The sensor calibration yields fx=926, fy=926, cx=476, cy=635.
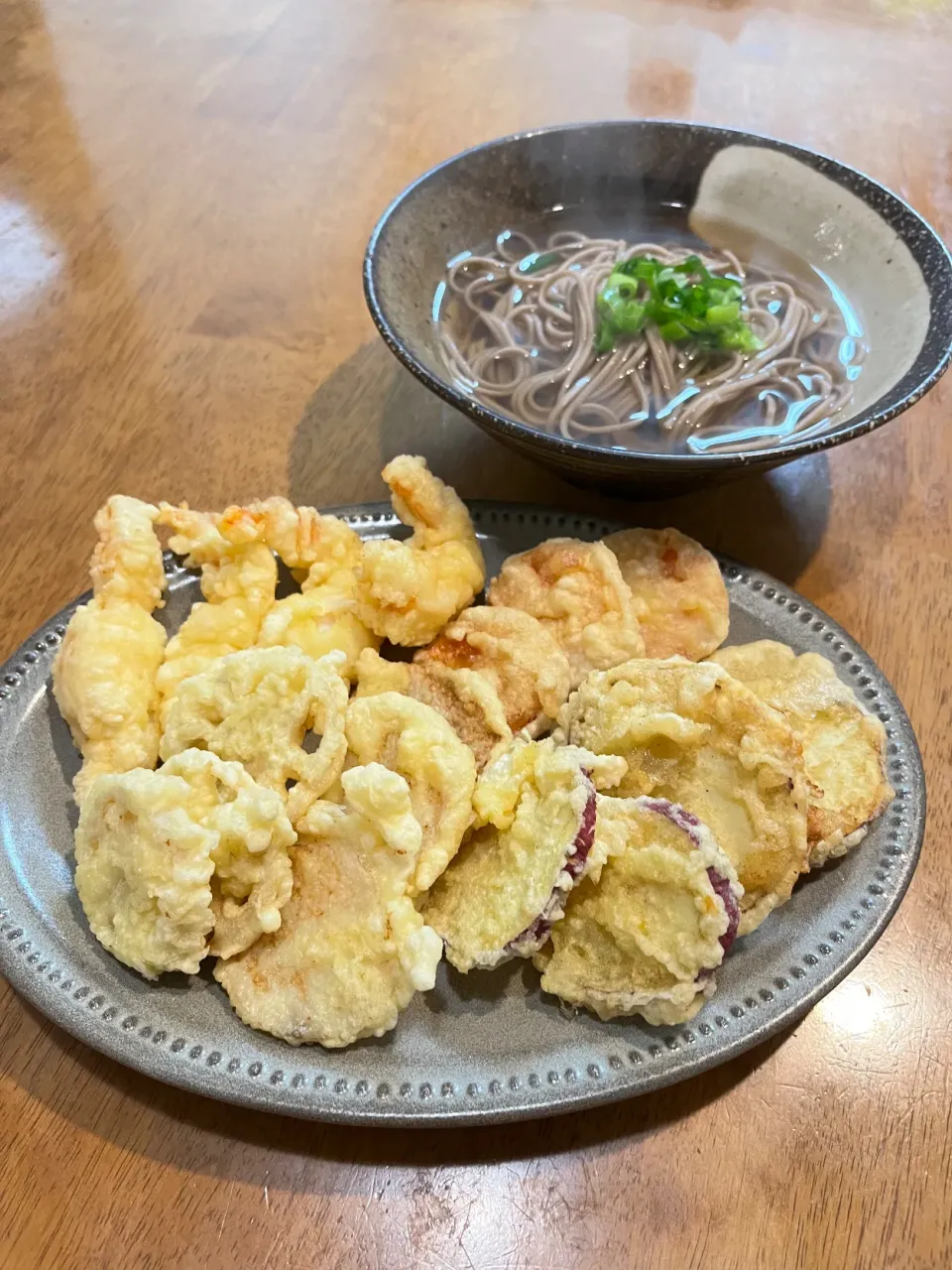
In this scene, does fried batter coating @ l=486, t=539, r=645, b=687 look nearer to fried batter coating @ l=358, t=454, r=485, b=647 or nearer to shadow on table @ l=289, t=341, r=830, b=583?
fried batter coating @ l=358, t=454, r=485, b=647

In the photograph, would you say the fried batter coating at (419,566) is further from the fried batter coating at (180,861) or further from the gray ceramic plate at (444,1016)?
the gray ceramic plate at (444,1016)

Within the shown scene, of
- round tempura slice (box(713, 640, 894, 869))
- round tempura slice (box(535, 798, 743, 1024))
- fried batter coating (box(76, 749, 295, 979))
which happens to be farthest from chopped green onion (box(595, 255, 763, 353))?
fried batter coating (box(76, 749, 295, 979))

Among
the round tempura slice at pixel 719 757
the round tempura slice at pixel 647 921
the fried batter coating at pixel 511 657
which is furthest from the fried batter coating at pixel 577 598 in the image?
the round tempura slice at pixel 647 921

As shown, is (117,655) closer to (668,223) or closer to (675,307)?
(675,307)

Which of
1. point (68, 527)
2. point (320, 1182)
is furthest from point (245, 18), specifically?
point (320, 1182)

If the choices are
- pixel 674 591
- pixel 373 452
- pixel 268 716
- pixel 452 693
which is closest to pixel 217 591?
pixel 268 716

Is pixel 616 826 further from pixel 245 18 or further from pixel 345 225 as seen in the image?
pixel 245 18
